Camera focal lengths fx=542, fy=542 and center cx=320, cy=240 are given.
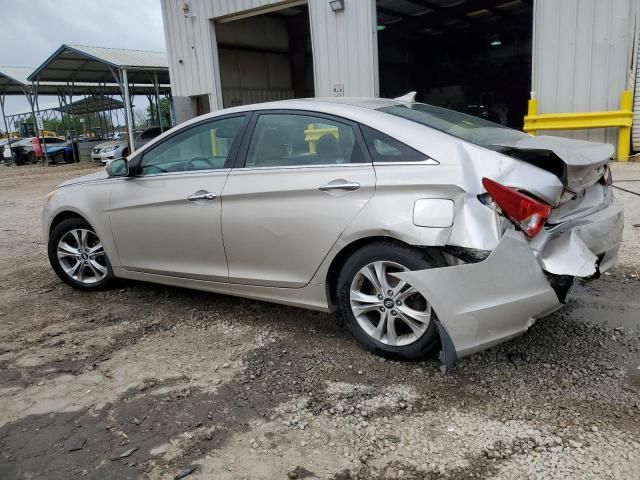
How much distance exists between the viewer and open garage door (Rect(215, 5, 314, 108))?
1698 centimetres

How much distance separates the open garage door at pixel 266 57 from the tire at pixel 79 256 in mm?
12255

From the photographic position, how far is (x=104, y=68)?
23.2m

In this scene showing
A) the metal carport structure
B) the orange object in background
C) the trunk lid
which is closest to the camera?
the trunk lid

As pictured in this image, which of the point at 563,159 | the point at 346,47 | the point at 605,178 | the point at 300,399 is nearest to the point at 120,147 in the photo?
the point at 346,47

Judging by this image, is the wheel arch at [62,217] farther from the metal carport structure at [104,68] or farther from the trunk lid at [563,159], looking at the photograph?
the metal carport structure at [104,68]

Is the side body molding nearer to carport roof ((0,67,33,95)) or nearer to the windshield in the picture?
the windshield

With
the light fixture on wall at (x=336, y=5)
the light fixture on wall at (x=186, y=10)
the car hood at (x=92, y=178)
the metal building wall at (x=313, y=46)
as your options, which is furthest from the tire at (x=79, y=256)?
the light fixture on wall at (x=186, y=10)

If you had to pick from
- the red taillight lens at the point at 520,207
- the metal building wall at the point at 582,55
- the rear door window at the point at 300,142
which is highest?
the metal building wall at the point at 582,55

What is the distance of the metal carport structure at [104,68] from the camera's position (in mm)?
18969

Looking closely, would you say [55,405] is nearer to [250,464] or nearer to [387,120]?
[250,464]

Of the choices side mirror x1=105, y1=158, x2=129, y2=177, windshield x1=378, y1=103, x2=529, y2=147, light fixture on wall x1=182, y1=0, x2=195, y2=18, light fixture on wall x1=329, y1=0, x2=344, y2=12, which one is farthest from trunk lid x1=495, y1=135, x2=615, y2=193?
light fixture on wall x1=182, y1=0, x2=195, y2=18

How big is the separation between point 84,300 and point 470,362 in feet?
10.8

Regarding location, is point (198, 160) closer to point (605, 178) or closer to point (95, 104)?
point (605, 178)

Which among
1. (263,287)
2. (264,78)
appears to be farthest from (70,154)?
(263,287)
